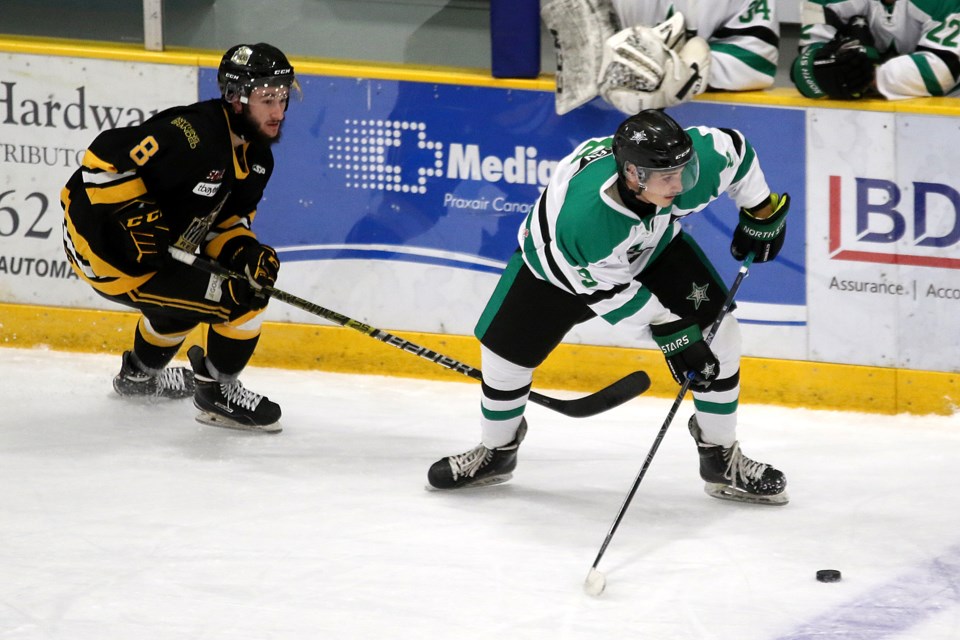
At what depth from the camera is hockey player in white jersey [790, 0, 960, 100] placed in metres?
4.09

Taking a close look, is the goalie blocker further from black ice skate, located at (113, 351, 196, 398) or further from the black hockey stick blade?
black ice skate, located at (113, 351, 196, 398)

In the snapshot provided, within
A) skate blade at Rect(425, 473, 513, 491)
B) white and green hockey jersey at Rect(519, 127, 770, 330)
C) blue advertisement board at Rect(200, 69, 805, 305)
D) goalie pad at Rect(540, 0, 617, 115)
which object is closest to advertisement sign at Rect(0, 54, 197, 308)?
blue advertisement board at Rect(200, 69, 805, 305)

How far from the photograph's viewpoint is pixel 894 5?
4293mm

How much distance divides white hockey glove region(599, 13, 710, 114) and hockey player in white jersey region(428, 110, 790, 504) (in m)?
0.71

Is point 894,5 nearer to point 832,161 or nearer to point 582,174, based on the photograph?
point 832,161

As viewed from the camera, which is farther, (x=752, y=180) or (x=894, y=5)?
(x=894, y=5)

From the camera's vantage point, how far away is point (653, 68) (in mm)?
4090

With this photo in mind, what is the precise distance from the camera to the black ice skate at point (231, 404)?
411 cm

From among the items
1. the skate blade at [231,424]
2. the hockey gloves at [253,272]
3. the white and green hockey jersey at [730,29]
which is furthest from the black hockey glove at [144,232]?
the white and green hockey jersey at [730,29]

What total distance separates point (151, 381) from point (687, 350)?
1.89 metres

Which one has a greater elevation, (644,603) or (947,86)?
(947,86)

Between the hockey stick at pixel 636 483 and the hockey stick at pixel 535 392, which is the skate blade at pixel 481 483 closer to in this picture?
the hockey stick at pixel 535 392

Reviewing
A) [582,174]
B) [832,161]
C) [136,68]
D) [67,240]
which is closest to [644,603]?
[582,174]

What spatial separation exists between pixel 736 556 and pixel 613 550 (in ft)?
0.93
